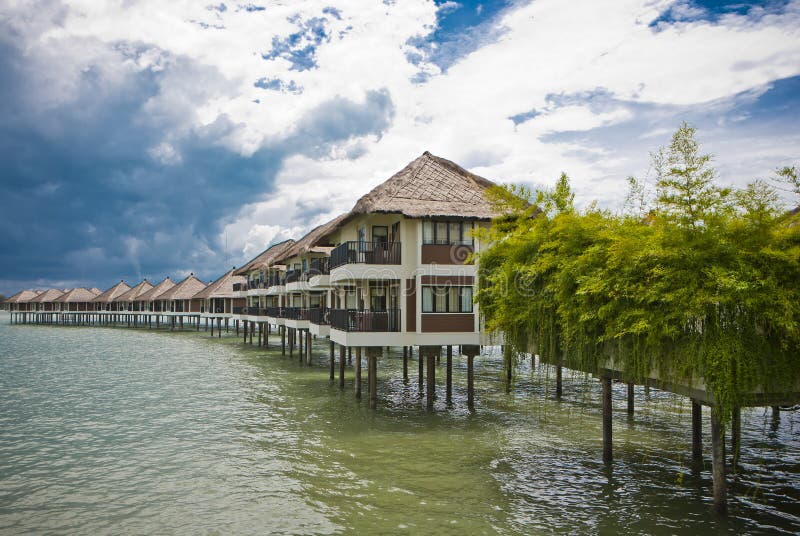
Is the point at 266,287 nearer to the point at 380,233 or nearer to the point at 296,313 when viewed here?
the point at 296,313

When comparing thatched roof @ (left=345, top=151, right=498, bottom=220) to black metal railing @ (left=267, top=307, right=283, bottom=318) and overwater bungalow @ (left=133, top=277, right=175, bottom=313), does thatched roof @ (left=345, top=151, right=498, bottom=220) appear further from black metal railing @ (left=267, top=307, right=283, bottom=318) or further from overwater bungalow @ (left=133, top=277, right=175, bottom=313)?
overwater bungalow @ (left=133, top=277, right=175, bottom=313)

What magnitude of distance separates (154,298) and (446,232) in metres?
82.2

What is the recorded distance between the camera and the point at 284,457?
730 inches

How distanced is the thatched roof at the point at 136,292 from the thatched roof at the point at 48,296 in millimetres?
22136

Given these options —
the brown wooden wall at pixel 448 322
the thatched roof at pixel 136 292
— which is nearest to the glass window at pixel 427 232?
the brown wooden wall at pixel 448 322

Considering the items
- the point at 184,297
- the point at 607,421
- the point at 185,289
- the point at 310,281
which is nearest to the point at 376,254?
the point at 607,421

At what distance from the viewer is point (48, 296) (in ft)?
390

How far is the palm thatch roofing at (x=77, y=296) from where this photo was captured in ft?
373

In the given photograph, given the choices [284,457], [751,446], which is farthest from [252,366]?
[751,446]

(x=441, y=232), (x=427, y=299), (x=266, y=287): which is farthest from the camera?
(x=266, y=287)

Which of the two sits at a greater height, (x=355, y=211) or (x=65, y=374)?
(x=355, y=211)

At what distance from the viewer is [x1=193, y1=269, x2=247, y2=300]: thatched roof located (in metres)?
75.1

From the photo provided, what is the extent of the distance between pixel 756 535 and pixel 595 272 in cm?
679

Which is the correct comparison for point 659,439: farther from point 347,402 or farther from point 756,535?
point 347,402
